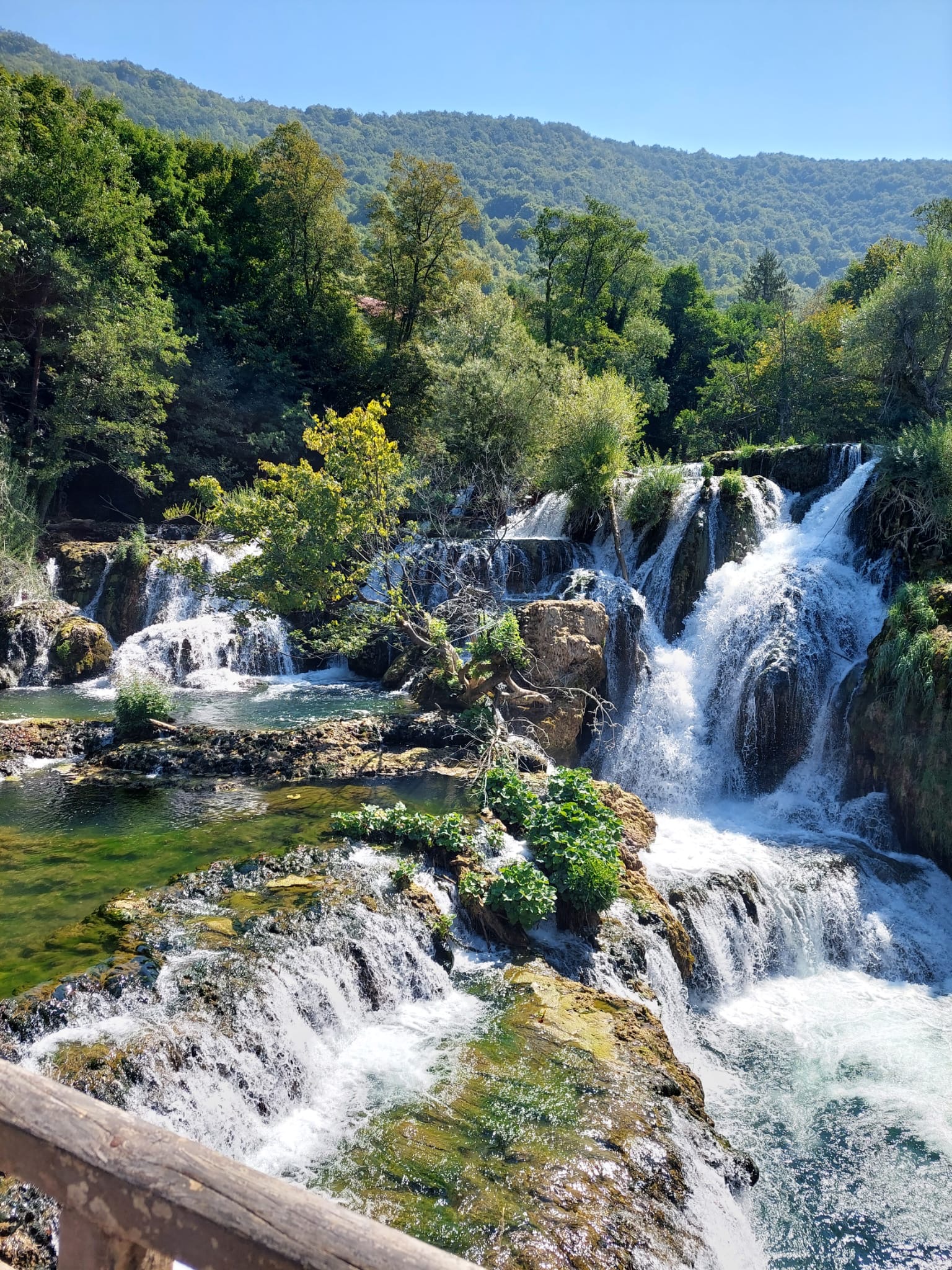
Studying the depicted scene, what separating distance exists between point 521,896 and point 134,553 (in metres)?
15.6

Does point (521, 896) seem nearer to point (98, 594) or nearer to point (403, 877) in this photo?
point (403, 877)

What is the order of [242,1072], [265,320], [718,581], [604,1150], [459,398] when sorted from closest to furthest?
[604,1150]
[242,1072]
[718,581]
[459,398]
[265,320]

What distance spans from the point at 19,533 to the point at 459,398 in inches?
464

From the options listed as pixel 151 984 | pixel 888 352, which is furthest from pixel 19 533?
pixel 888 352

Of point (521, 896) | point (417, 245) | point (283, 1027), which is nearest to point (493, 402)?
point (417, 245)

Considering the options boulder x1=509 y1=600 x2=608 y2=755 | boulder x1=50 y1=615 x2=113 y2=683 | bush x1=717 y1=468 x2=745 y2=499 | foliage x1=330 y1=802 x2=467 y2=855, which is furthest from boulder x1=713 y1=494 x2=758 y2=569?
boulder x1=50 y1=615 x2=113 y2=683

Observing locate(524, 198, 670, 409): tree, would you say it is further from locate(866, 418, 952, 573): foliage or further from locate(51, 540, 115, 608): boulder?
locate(51, 540, 115, 608): boulder

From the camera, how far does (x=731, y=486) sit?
16797 mm

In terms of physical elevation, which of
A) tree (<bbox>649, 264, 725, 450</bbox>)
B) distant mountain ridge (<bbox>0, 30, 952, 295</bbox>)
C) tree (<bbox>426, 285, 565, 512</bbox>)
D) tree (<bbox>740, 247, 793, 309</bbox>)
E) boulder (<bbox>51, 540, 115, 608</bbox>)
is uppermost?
distant mountain ridge (<bbox>0, 30, 952, 295</bbox>)

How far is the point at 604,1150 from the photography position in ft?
16.7

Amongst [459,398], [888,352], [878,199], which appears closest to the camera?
[888,352]

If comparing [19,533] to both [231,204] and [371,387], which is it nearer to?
[371,387]

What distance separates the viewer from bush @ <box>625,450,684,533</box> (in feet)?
58.0

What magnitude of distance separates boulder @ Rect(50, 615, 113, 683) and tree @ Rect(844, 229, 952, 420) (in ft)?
67.0
